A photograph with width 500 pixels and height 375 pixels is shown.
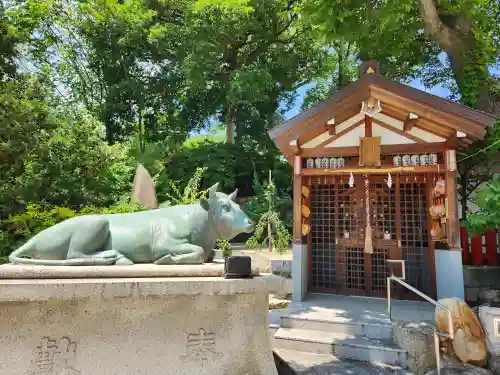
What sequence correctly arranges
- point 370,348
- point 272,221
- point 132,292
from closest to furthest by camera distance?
point 132,292 < point 370,348 < point 272,221

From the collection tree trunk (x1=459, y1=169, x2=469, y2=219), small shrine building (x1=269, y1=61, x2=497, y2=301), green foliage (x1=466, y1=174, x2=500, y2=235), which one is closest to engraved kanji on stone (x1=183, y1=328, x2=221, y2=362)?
small shrine building (x1=269, y1=61, x2=497, y2=301)

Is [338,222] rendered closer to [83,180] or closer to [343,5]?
[343,5]

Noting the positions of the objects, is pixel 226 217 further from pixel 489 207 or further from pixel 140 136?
pixel 140 136

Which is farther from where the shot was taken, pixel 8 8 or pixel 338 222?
pixel 8 8

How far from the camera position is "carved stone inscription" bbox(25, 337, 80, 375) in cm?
327

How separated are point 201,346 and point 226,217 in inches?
53.6

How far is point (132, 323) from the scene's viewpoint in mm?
3463

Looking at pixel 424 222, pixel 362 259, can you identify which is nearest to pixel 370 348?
pixel 362 259

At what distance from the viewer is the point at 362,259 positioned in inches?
384

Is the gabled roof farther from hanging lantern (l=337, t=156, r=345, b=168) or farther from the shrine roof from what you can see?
hanging lantern (l=337, t=156, r=345, b=168)

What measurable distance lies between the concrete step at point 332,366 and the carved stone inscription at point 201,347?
2380 millimetres

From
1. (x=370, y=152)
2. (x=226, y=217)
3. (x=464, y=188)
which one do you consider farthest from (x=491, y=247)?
(x=226, y=217)

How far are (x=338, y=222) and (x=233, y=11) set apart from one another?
15515mm

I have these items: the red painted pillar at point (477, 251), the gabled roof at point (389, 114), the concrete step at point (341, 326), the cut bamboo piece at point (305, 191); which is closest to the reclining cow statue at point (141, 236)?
the concrete step at point (341, 326)
